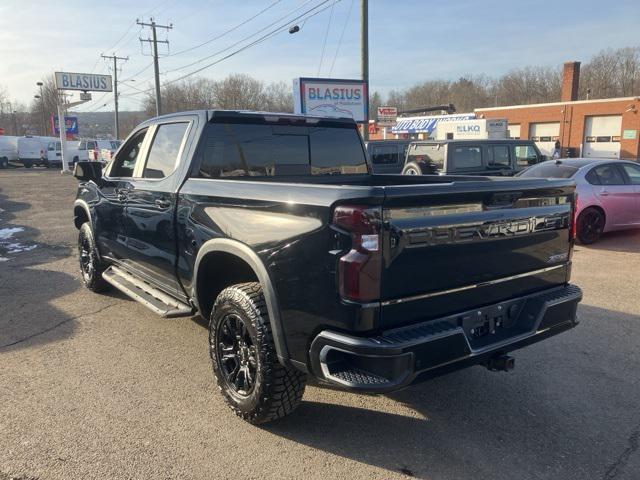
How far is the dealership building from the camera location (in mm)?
33906

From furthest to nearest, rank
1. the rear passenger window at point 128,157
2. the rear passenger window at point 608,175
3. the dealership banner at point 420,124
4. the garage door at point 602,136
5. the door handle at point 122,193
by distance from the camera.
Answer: the dealership banner at point 420,124, the garage door at point 602,136, the rear passenger window at point 608,175, the rear passenger window at point 128,157, the door handle at point 122,193

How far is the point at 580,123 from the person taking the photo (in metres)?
37.2

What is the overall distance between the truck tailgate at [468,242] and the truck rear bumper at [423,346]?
0.09 metres

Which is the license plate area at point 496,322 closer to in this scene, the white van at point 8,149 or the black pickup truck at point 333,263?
the black pickup truck at point 333,263

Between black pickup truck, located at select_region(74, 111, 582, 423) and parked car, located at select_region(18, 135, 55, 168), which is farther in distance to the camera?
parked car, located at select_region(18, 135, 55, 168)

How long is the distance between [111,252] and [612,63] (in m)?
80.7

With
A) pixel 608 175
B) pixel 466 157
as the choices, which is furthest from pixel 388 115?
pixel 608 175

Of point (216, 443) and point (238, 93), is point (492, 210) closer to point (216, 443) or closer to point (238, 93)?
point (216, 443)

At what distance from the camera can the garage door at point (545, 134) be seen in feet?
128

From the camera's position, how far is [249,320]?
3193 millimetres

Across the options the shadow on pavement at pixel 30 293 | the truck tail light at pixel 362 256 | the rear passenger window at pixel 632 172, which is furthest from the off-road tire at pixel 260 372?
the rear passenger window at pixel 632 172

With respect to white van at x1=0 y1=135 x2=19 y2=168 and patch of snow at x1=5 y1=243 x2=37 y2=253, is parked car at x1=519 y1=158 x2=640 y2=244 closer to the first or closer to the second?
patch of snow at x1=5 y1=243 x2=37 y2=253

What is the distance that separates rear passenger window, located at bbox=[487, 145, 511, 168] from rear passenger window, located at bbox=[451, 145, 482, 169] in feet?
0.96

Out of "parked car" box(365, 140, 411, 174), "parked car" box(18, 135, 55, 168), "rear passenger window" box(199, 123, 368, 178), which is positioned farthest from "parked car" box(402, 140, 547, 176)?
"parked car" box(18, 135, 55, 168)
